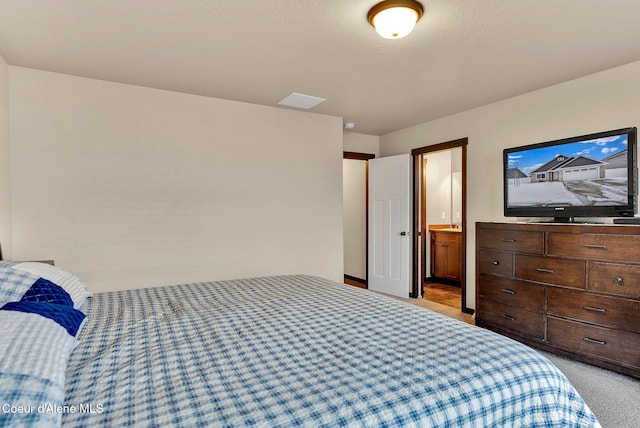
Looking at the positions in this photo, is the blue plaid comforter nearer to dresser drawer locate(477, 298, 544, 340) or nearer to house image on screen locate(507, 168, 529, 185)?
dresser drawer locate(477, 298, 544, 340)

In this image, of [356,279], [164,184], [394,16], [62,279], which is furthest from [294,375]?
[356,279]

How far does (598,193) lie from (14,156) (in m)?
4.74

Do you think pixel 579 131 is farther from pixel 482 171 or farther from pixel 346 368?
pixel 346 368

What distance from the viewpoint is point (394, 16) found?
6.53 feet

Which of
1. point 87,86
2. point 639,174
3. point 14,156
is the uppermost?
point 87,86

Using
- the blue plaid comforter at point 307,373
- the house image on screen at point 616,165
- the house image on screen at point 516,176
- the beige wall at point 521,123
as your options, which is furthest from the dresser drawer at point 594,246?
the blue plaid comforter at point 307,373

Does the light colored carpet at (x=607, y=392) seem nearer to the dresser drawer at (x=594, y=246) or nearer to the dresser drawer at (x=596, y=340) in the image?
the dresser drawer at (x=596, y=340)

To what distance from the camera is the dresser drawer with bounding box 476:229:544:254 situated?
115 inches

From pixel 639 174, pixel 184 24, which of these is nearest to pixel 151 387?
pixel 184 24

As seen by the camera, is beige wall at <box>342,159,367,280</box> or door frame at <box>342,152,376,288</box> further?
beige wall at <box>342,159,367,280</box>

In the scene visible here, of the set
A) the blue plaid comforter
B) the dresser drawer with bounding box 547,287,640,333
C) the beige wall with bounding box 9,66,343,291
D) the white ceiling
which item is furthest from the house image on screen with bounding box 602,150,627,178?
the beige wall with bounding box 9,66,343,291

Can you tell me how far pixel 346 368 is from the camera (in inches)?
45.3

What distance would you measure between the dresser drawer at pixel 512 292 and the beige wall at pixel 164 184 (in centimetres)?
178

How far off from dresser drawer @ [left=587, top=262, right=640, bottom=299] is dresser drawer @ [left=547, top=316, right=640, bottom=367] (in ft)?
0.94
